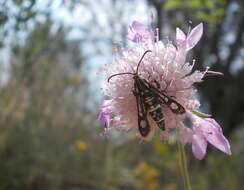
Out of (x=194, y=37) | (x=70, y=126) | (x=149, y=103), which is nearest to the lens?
(x=149, y=103)

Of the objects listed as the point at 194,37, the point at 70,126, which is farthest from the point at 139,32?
the point at 70,126

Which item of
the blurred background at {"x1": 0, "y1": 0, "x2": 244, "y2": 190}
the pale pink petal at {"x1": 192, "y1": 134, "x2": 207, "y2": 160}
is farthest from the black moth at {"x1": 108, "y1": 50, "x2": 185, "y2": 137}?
the blurred background at {"x1": 0, "y1": 0, "x2": 244, "y2": 190}

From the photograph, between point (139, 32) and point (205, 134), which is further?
point (139, 32)

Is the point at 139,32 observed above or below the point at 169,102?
above

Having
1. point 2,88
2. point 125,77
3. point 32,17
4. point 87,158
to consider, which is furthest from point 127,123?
point 87,158

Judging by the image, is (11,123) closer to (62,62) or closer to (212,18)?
(62,62)

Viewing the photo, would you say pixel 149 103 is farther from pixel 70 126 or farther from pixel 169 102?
pixel 70 126
